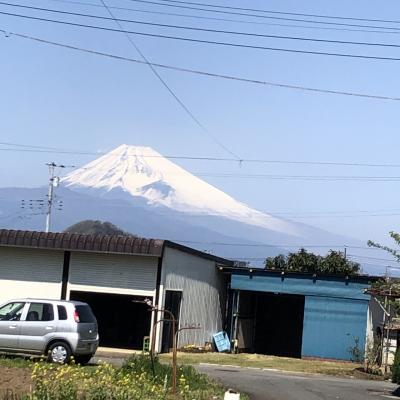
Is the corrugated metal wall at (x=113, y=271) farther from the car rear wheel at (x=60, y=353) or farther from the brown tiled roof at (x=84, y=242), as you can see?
the car rear wheel at (x=60, y=353)

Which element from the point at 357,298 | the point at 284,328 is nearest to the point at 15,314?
the point at 357,298

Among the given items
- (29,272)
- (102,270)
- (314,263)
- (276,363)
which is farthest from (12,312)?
(314,263)

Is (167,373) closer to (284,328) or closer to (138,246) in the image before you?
(138,246)

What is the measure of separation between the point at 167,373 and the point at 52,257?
16.3m

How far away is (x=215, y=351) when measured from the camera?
33812 millimetres

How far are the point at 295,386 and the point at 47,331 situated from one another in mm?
6829

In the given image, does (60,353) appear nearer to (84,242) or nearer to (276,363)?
(84,242)

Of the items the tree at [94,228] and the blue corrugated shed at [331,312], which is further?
the tree at [94,228]

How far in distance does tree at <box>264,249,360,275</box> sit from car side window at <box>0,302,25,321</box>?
33185 millimetres

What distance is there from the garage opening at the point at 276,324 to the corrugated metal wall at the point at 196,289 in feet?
11.3

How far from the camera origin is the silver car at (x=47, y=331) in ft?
61.6

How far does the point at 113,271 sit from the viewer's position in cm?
2902

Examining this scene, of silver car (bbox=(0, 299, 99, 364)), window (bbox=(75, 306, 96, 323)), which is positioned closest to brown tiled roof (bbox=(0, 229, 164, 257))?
window (bbox=(75, 306, 96, 323))

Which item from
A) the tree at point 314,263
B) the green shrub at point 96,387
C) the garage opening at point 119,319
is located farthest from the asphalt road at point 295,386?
the tree at point 314,263
